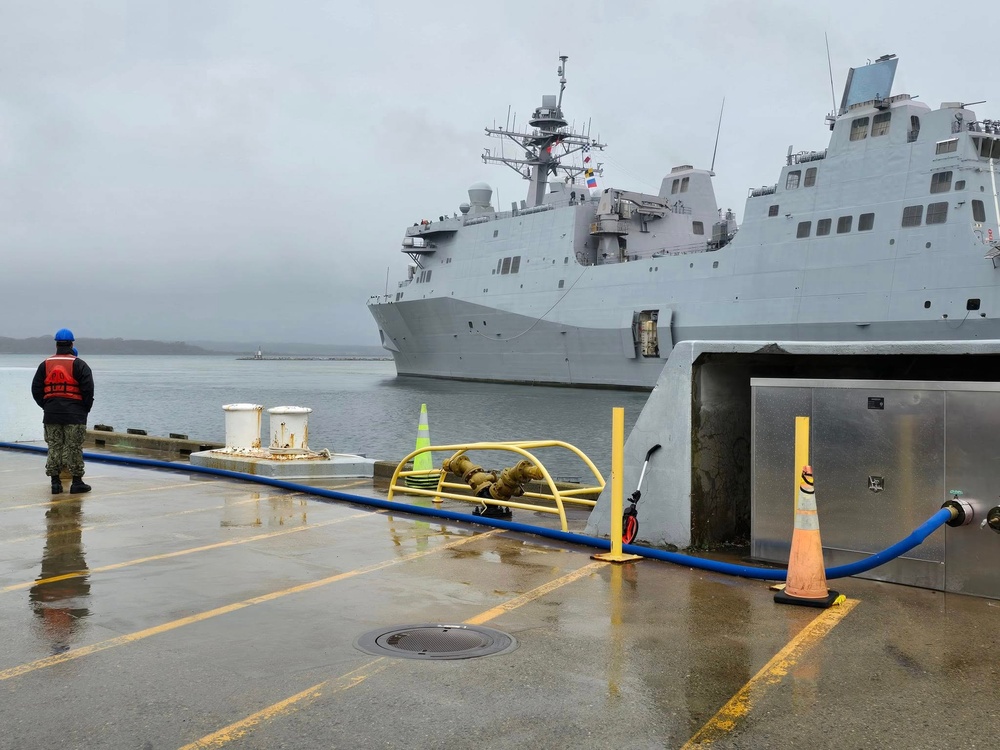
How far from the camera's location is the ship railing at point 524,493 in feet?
25.5

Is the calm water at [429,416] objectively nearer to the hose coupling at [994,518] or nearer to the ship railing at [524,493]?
the ship railing at [524,493]

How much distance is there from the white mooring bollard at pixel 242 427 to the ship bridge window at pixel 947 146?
28.0 m

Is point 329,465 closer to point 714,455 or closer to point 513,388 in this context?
point 714,455

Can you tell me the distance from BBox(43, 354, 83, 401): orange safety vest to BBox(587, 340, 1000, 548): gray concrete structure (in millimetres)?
5835

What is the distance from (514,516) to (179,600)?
4183 millimetres

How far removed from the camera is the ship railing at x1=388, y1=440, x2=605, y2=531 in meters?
7.77

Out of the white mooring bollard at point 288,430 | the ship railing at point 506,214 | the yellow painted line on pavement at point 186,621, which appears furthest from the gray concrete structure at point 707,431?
the ship railing at point 506,214

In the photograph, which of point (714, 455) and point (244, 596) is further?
point (714, 455)

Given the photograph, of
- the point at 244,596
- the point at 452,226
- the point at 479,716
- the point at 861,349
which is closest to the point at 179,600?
the point at 244,596

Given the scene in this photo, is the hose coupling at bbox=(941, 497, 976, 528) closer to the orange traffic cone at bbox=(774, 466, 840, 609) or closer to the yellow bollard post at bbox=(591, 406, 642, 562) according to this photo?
the orange traffic cone at bbox=(774, 466, 840, 609)

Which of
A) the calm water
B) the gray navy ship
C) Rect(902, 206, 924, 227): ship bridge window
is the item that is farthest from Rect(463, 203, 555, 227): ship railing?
Rect(902, 206, 924, 227): ship bridge window

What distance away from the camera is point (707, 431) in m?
7.07

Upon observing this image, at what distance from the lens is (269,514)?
8.53 m

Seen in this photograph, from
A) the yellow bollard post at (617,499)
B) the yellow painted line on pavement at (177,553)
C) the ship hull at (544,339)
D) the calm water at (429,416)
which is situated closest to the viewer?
the yellow painted line on pavement at (177,553)
